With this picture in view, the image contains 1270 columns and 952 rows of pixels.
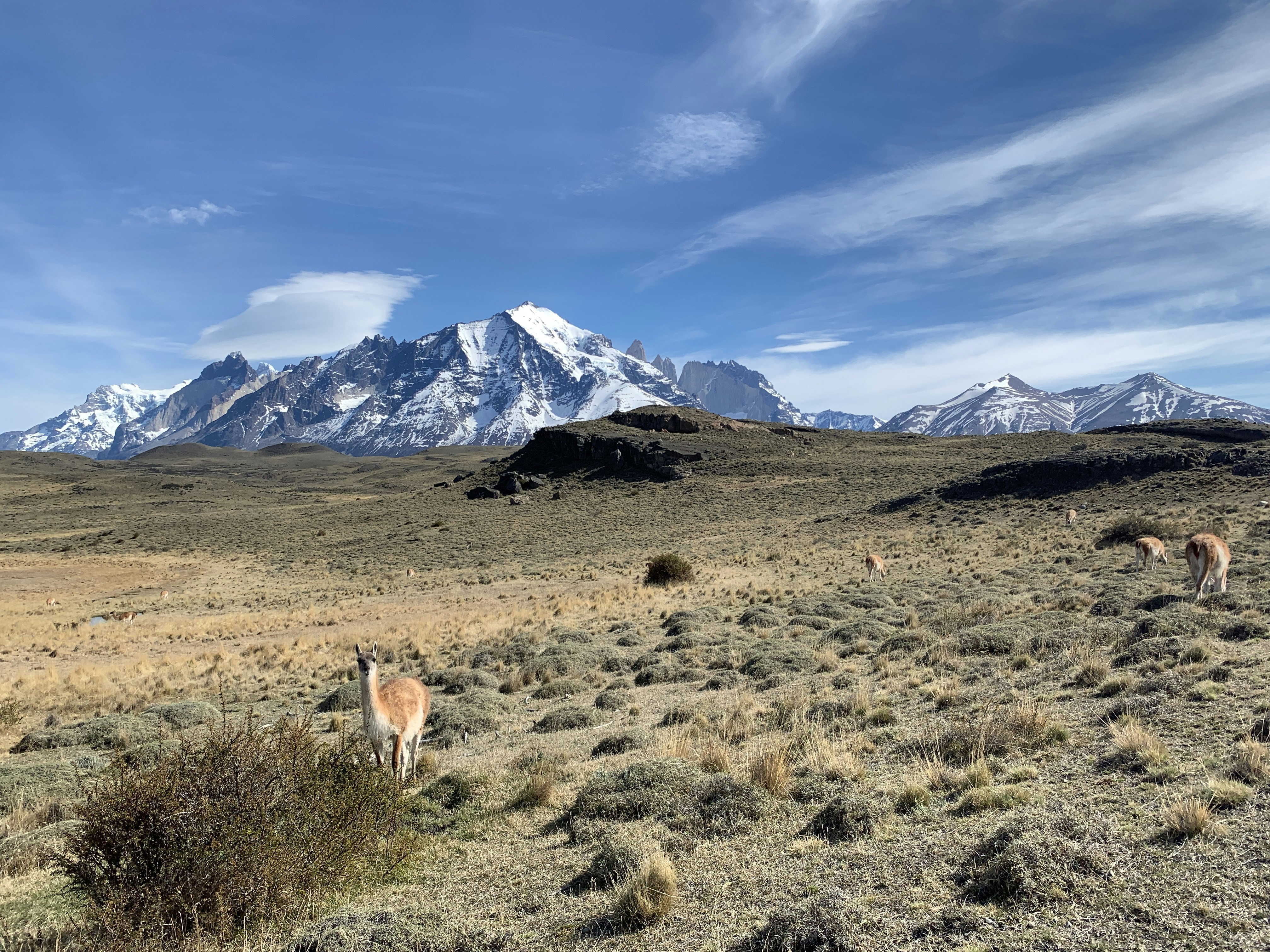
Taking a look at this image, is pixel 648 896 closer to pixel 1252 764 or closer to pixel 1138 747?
pixel 1138 747

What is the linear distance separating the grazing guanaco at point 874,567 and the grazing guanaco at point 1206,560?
36.7 ft

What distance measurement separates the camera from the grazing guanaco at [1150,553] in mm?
17766

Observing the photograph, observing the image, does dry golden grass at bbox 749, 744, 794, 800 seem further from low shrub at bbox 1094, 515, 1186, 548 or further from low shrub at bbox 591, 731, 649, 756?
low shrub at bbox 1094, 515, 1186, 548

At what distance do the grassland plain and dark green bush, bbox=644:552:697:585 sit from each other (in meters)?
0.76

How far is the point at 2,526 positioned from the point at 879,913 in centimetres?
9213

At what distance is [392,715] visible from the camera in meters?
7.45

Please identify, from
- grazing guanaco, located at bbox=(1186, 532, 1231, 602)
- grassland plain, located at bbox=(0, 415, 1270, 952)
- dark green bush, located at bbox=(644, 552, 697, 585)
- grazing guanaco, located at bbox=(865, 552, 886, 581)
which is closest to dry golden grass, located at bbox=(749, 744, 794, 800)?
grassland plain, located at bbox=(0, 415, 1270, 952)

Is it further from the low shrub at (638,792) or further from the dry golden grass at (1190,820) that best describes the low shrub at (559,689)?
the dry golden grass at (1190,820)

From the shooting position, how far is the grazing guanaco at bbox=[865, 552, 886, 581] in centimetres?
2345

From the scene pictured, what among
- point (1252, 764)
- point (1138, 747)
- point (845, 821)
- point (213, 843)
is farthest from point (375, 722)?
point (1252, 764)

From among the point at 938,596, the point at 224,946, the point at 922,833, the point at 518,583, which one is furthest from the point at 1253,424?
the point at 224,946

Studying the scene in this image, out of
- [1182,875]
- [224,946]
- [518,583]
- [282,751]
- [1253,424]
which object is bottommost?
[518,583]

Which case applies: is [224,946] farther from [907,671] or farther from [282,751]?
[907,671]

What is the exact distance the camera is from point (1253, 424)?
192ft
